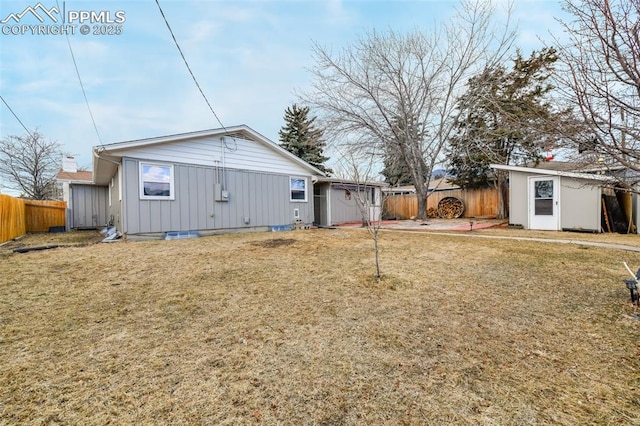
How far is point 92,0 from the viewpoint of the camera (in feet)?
21.1

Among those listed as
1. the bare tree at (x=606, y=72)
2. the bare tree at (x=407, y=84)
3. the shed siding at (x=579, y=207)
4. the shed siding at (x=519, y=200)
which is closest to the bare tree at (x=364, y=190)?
the bare tree at (x=407, y=84)

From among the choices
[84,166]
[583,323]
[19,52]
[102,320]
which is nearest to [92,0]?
[19,52]

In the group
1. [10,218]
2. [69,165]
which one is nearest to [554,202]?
[10,218]

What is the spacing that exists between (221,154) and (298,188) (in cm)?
338

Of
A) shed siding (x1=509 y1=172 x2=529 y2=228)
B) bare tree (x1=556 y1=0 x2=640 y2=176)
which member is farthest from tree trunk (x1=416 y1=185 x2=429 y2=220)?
bare tree (x1=556 y1=0 x2=640 y2=176)

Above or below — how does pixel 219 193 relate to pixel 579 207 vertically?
above

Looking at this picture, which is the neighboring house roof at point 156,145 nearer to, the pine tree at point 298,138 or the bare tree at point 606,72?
the bare tree at point 606,72

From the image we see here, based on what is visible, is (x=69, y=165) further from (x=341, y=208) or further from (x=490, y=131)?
(x=490, y=131)

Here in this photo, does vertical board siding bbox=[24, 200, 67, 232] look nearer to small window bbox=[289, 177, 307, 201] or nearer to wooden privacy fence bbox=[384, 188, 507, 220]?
small window bbox=[289, 177, 307, 201]

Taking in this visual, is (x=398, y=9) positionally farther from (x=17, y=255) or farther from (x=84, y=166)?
(x=84, y=166)

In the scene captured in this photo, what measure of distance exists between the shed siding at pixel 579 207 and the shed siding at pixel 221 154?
372 inches

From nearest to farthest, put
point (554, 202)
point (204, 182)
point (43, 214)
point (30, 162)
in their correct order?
point (204, 182), point (554, 202), point (43, 214), point (30, 162)

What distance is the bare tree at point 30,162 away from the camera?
1812 cm

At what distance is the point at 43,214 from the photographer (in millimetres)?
12375
